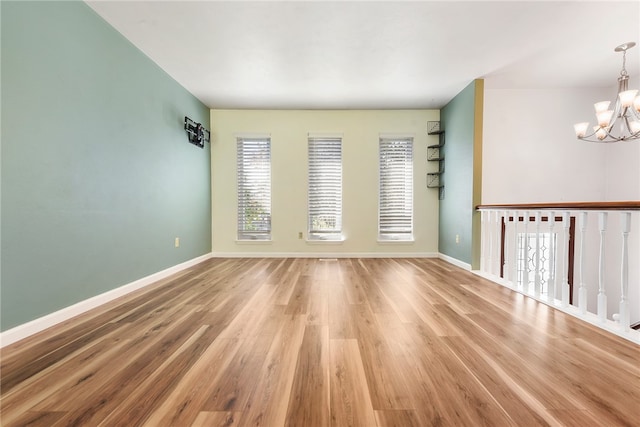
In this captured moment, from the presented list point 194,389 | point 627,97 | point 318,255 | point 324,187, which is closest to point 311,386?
point 194,389

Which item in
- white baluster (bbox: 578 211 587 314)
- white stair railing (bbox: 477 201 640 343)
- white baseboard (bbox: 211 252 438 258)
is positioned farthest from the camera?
white baseboard (bbox: 211 252 438 258)

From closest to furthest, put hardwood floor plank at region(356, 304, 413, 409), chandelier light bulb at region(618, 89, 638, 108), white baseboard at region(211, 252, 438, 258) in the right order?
hardwood floor plank at region(356, 304, 413, 409), chandelier light bulb at region(618, 89, 638, 108), white baseboard at region(211, 252, 438, 258)

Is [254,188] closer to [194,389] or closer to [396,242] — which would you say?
[396,242]

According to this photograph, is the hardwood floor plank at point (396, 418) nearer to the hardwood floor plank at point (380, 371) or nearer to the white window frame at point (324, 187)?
the hardwood floor plank at point (380, 371)

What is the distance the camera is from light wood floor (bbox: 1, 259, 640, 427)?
101cm

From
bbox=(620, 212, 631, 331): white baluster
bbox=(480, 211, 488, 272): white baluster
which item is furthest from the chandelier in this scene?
bbox=(620, 212, 631, 331): white baluster

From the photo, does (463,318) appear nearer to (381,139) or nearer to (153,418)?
(153,418)

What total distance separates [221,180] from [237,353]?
12.0ft

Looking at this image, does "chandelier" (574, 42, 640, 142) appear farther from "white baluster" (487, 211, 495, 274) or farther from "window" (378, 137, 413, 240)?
"window" (378, 137, 413, 240)

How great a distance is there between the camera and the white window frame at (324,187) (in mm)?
4613

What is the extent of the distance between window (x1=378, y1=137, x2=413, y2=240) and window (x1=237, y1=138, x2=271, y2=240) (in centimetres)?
207

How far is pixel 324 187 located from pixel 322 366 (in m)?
3.56

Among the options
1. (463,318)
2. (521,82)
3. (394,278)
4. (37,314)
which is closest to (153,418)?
(37,314)

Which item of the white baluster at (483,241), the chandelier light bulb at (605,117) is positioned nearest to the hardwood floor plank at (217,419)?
the white baluster at (483,241)
